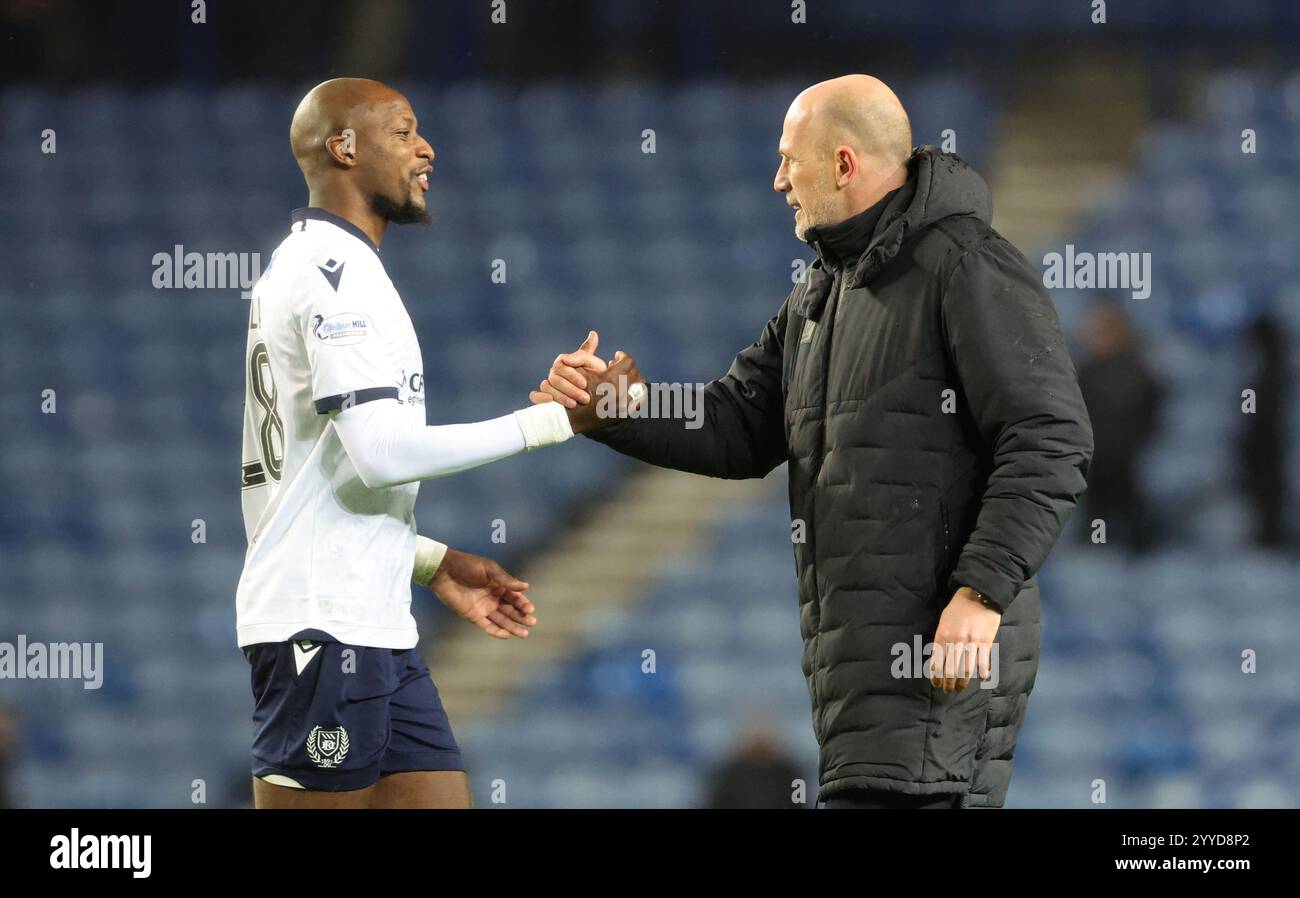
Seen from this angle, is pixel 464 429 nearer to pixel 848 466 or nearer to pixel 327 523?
pixel 327 523

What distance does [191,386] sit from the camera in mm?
6367

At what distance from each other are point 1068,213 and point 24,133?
4192 millimetres

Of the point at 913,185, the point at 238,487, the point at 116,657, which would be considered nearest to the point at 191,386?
the point at 238,487

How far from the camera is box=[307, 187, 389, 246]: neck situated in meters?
3.09

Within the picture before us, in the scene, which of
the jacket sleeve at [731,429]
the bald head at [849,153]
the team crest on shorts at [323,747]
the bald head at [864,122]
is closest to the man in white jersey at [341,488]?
the team crest on shorts at [323,747]

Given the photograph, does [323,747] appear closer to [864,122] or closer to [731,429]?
[731,429]

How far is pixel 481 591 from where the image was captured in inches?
134

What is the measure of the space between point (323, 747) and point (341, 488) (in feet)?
1.50

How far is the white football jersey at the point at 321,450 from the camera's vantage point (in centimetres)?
292

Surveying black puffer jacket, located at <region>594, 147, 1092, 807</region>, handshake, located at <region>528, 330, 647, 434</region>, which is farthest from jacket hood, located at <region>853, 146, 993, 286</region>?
handshake, located at <region>528, 330, 647, 434</region>

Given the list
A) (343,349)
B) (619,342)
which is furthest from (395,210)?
(619,342)

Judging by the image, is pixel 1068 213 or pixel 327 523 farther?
pixel 1068 213

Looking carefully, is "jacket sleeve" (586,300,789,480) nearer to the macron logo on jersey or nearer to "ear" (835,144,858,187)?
"ear" (835,144,858,187)

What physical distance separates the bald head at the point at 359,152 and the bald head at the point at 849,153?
0.74m
